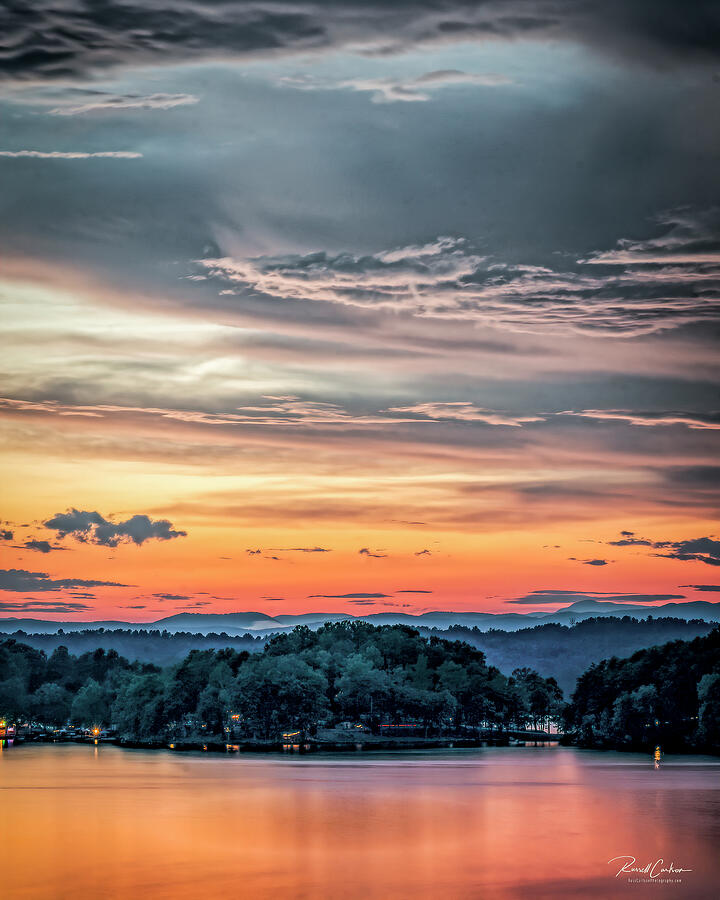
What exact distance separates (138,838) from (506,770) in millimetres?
92824

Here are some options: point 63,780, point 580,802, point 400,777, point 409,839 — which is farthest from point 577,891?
point 63,780

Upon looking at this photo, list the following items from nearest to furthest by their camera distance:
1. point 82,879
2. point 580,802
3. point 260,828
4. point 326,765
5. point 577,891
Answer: point 577,891
point 82,879
point 260,828
point 580,802
point 326,765

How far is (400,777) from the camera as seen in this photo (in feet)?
476

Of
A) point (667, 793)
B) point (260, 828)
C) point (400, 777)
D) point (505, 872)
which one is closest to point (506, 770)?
point (400, 777)

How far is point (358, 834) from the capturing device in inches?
3238

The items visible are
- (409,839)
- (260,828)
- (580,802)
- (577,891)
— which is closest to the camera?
(577,891)

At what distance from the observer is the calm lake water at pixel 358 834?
61.1m

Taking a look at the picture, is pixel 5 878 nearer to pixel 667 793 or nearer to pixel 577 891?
pixel 577 891

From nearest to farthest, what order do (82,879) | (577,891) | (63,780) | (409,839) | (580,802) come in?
(577,891), (82,879), (409,839), (580,802), (63,780)

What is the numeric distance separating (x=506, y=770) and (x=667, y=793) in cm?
5477

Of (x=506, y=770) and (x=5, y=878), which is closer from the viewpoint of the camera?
(x=5, y=878)

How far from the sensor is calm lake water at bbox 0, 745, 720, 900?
61.1m

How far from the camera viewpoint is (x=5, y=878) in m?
64.4

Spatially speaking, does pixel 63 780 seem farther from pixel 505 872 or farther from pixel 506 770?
pixel 505 872
